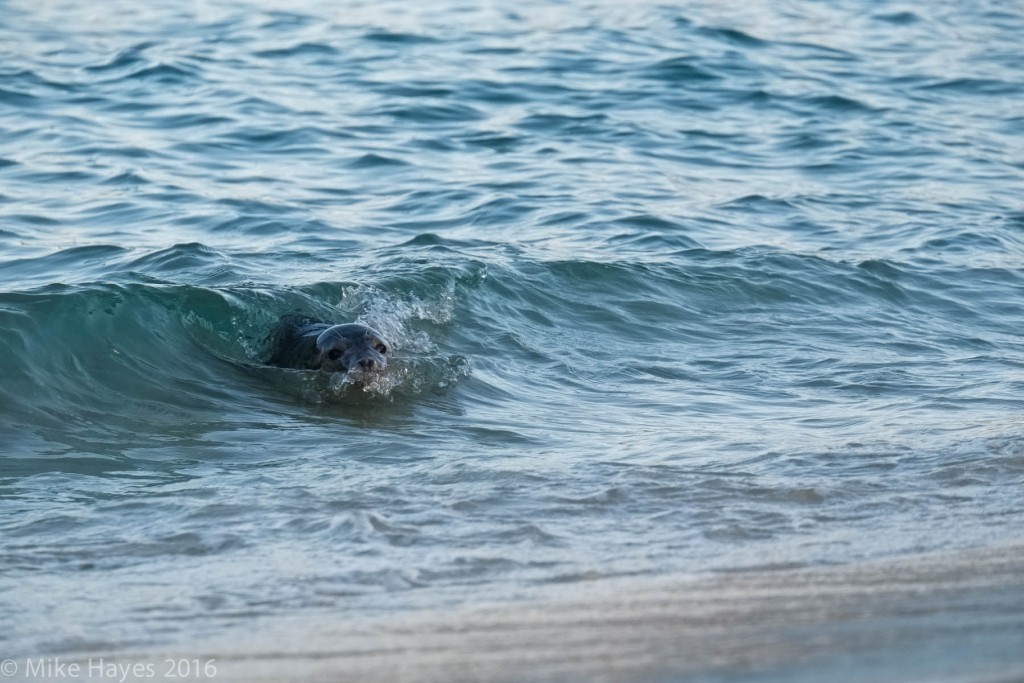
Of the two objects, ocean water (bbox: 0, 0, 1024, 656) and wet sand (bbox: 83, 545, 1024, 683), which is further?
ocean water (bbox: 0, 0, 1024, 656)

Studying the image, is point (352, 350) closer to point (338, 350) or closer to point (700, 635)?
point (338, 350)

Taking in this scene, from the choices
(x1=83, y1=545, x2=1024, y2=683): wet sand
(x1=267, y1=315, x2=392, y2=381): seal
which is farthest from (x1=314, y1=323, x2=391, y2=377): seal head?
(x1=83, y1=545, x2=1024, y2=683): wet sand

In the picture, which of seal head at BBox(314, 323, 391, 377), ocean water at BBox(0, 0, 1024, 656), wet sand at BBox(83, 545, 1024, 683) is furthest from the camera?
seal head at BBox(314, 323, 391, 377)

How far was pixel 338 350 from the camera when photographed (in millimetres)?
7656

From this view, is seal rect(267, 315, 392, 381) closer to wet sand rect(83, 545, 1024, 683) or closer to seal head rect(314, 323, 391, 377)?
seal head rect(314, 323, 391, 377)

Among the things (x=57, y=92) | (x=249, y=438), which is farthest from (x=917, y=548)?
(x=57, y=92)

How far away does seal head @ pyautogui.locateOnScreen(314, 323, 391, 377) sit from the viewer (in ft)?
24.8

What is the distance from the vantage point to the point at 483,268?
32.8 feet

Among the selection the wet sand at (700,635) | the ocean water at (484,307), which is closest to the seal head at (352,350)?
the ocean water at (484,307)

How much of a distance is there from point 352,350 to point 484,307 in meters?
2.00

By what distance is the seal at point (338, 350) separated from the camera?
7.57 meters

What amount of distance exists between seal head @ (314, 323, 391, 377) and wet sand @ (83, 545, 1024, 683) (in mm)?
3142

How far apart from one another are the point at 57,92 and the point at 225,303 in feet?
24.0

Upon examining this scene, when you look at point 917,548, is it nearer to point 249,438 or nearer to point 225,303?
point 249,438
